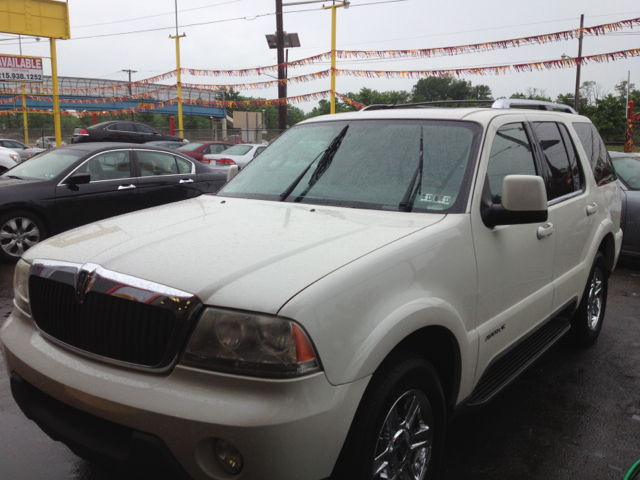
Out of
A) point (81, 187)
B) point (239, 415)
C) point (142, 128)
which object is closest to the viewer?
point (239, 415)

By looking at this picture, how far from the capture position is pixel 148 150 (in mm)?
8805

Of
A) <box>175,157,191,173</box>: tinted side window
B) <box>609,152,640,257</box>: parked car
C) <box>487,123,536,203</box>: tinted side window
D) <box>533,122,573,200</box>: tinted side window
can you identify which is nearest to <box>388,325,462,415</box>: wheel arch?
<box>487,123,536,203</box>: tinted side window

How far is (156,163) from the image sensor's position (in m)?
8.87

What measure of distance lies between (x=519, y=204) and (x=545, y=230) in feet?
2.50

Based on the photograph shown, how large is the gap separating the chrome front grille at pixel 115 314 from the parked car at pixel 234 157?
14.1 meters

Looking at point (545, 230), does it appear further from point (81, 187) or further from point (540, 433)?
point (81, 187)

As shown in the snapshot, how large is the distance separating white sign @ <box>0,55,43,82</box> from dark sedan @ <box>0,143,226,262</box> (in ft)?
79.4

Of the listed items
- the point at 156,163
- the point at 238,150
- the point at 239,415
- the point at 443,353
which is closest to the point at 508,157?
the point at 443,353

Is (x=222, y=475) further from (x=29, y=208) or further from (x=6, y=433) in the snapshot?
(x=29, y=208)

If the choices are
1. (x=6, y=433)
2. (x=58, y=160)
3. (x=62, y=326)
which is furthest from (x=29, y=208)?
(x=62, y=326)

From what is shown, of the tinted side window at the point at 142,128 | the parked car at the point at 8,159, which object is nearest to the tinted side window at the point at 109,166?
the parked car at the point at 8,159

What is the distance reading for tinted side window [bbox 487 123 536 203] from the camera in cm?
307

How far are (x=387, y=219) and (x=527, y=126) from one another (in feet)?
4.72

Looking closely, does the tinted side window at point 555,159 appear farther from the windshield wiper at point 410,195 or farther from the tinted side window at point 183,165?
the tinted side window at point 183,165
